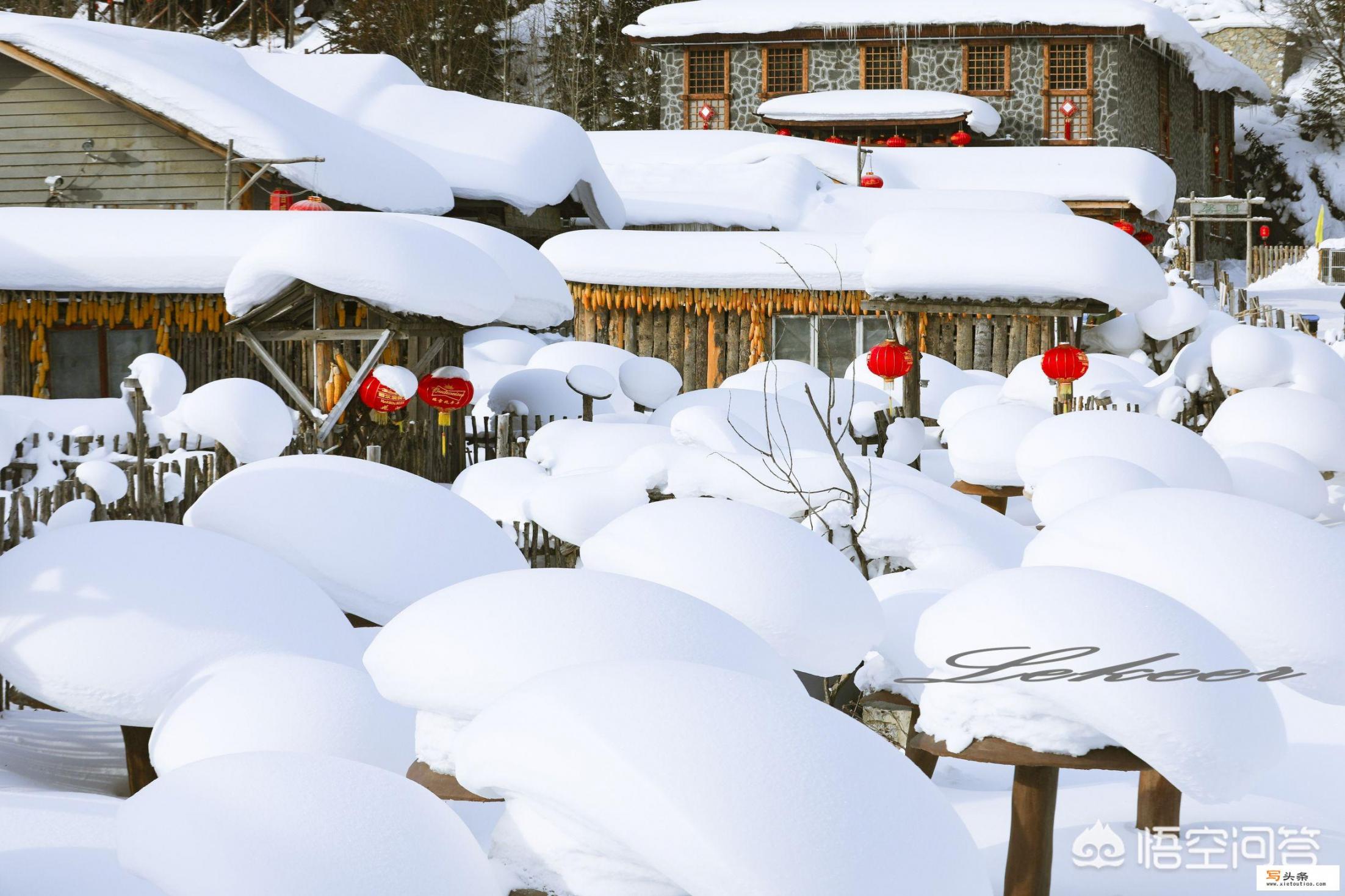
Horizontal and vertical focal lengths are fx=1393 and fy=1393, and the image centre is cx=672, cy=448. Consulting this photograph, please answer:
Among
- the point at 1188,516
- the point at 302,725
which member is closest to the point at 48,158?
the point at 302,725

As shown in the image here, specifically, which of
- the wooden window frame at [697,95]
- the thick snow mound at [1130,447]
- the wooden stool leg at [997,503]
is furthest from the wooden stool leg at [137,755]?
the wooden window frame at [697,95]

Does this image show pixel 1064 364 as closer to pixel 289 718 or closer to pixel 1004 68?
pixel 289 718

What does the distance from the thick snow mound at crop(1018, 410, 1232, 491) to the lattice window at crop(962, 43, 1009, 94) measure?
22784 mm

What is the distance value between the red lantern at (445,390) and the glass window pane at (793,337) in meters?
6.03

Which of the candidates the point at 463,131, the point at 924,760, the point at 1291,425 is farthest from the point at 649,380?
the point at 924,760

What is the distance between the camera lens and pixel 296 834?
283 centimetres

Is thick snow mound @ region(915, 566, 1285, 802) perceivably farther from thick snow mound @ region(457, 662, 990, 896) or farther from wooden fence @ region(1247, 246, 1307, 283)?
wooden fence @ region(1247, 246, 1307, 283)

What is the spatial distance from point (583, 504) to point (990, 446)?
3.41 m

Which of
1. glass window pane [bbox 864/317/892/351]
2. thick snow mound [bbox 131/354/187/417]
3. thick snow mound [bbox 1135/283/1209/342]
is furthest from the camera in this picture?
thick snow mound [bbox 1135/283/1209/342]

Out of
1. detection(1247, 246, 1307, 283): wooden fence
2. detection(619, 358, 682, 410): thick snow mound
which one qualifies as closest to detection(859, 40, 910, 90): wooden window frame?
detection(1247, 246, 1307, 283): wooden fence

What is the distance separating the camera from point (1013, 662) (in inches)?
135

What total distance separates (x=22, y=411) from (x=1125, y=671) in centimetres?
998

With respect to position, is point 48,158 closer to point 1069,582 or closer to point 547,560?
point 547,560

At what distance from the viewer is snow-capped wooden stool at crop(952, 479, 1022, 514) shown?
398 inches
